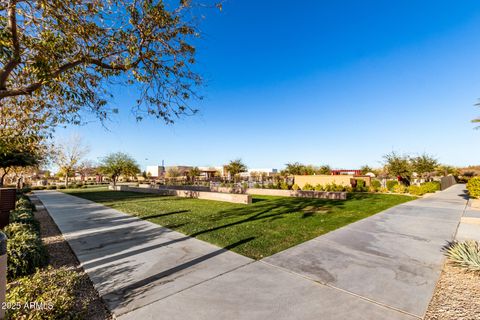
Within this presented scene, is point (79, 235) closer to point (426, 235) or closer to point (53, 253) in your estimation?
point (53, 253)

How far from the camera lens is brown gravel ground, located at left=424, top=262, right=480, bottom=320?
9.67 ft

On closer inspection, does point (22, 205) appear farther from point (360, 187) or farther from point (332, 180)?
point (360, 187)

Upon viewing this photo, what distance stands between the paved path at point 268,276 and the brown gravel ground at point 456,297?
0.44ft

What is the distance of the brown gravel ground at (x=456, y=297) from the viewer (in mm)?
2947

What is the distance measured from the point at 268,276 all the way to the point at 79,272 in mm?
3563

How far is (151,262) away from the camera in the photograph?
465 centimetres

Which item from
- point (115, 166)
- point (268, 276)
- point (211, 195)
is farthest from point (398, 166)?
point (115, 166)

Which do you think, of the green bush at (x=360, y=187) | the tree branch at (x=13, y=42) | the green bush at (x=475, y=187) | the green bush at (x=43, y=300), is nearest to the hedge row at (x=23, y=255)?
the green bush at (x=43, y=300)

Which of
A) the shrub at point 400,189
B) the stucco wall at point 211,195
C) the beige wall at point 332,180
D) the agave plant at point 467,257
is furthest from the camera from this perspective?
the beige wall at point 332,180

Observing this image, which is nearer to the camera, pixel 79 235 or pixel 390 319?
pixel 390 319

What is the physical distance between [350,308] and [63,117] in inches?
290

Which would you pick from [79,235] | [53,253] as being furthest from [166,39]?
[79,235]

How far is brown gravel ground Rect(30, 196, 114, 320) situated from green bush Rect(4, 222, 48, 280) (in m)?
0.37

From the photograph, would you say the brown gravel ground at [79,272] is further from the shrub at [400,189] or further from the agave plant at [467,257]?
the shrub at [400,189]
